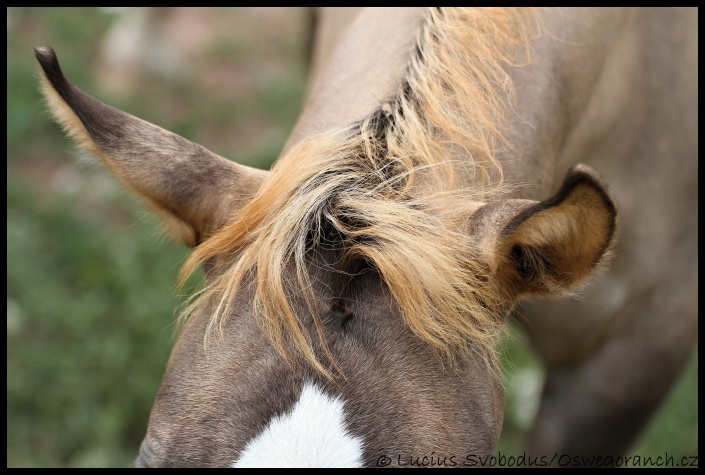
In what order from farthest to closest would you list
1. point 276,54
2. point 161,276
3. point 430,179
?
point 276,54
point 161,276
point 430,179

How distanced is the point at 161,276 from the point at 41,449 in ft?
3.66

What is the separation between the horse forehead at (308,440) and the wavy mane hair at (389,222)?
73 millimetres

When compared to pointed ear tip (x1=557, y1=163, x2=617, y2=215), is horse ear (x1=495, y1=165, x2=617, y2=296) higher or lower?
lower

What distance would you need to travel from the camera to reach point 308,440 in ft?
4.61

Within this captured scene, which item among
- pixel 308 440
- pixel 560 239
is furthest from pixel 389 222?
pixel 308 440

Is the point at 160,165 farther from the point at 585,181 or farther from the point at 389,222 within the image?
the point at 585,181

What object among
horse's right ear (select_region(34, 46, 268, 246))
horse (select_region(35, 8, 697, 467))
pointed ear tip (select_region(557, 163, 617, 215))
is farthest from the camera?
horse's right ear (select_region(34, 46, 268, 246))

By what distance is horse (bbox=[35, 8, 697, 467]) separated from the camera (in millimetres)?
1475

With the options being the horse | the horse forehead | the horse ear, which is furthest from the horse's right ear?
the horse ear

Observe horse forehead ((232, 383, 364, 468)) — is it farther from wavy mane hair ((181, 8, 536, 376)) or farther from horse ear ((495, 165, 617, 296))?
horse ear ((495, 165, 617, 296))
